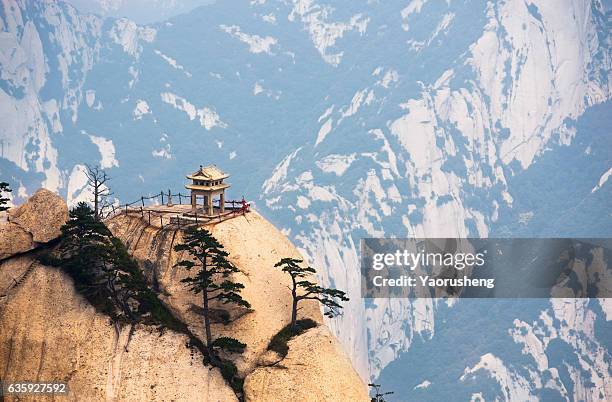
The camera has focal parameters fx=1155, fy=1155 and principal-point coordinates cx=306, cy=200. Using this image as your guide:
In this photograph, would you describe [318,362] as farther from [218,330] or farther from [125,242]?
[125,242]

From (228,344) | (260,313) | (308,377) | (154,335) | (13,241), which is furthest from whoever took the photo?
(13,241)

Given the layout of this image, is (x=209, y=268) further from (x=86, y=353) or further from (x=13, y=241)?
(x=13, y=241)

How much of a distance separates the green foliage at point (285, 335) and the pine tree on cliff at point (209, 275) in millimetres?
3104

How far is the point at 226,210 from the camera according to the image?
97.6 metres

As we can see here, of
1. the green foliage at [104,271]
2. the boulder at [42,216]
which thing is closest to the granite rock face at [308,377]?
the green foliage at [104,271]

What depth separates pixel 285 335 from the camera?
294 feet

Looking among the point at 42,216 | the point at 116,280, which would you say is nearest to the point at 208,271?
the point at 116,280

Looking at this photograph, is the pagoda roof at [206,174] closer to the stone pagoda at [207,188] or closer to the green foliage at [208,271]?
the stone pagoda at [207,188]

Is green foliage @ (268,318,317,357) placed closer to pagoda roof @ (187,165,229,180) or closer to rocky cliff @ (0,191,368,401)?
rocky cliff @ (0,191,368,401)

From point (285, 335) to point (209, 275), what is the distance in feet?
25.5

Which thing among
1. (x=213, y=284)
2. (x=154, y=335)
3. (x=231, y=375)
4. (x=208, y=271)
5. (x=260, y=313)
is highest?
(x=208, y=271)

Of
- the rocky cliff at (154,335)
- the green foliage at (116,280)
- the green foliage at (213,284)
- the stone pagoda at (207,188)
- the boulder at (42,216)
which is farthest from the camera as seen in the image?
the boulder at (42,216)

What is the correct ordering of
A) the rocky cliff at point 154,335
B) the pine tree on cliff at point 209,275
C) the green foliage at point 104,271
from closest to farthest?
1. the rocky cliff at point 154,335
2. the pine tree on cliff at point 209,275
3. the green foliage at point 104,271

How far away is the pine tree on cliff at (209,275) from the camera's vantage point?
87.1m
